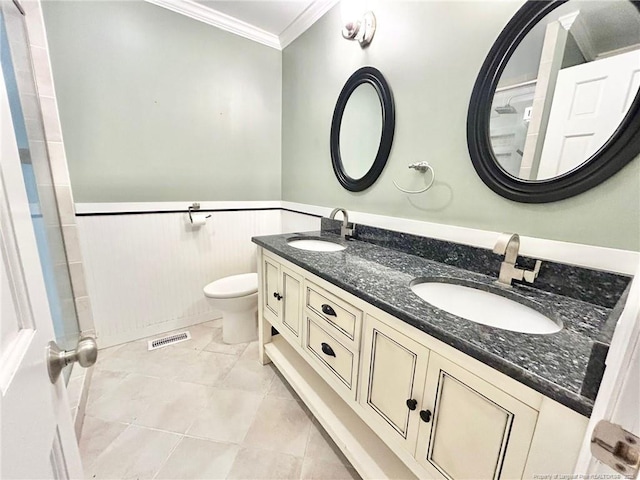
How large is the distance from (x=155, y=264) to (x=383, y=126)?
1.79 m

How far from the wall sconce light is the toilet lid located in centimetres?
165

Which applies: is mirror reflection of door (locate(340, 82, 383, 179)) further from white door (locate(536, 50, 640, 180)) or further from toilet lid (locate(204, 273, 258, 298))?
toilet lid (locate(204, 273, 258, 298))

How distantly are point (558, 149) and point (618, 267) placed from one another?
1.33 ft

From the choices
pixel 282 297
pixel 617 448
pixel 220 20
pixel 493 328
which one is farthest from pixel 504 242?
pixel 220 20

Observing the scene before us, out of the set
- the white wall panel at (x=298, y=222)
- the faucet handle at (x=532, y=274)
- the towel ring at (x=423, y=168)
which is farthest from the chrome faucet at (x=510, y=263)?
the white wall panel at (x=298, y=222)

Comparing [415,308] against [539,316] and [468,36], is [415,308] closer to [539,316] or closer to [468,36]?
[539,316]

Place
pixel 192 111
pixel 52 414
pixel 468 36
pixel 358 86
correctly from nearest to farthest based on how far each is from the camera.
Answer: pixel 52 414
pixel 468 36
pixel 358 86
pixel 192 111

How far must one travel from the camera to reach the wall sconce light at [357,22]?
139 centimetres

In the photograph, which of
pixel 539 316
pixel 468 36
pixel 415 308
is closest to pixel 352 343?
pixel 415 308

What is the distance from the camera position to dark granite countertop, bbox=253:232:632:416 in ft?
1.54

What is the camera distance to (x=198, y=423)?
127 cm

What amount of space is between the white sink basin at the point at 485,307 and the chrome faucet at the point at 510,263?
0.26ft

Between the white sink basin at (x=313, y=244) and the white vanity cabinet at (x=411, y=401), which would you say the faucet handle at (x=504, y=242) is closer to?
the white vanity cabinet at (x=411, y=401)

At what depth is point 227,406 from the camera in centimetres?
138
